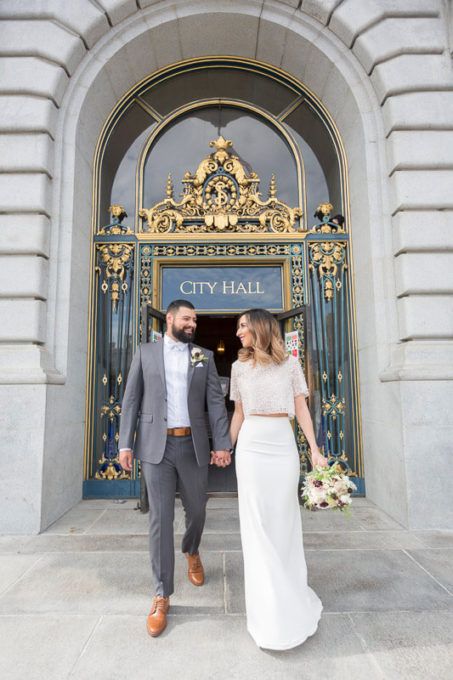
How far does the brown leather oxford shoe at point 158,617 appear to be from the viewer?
2771 mm

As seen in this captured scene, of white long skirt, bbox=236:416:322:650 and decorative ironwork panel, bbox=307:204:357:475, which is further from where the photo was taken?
decorative ironwork panel, bbox=307:204:357:475

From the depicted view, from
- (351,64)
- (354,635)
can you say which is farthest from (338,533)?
(351,64)

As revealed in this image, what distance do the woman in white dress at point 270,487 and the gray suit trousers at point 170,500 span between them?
0.51 meters

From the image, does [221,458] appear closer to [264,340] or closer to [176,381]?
[176,381]

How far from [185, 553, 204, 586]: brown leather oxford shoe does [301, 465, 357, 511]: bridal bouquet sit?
4.12 ft

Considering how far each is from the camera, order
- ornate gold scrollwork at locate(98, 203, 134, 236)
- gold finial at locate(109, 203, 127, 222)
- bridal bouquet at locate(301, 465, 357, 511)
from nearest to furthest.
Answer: bridal bouquet at locate(301, 465, 357, 511)
ornate gold scrollwork at locate(98, 203, 134, 236)
gold finial at locate(109, 203, 127, 222)

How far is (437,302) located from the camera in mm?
5270

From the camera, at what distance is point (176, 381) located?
3.35 metres

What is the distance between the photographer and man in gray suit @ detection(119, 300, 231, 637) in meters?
3.09

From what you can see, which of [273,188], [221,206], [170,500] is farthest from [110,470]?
[273,188]

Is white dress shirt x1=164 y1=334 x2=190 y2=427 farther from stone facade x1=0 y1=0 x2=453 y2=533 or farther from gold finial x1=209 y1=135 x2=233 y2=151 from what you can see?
gold finial x1=209 y1=135 x2=233 y2=151

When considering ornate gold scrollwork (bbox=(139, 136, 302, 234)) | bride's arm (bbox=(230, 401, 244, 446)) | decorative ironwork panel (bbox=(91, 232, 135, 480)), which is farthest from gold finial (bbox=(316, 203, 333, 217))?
bride's arm (bbox=(230, 401, 244, 446))

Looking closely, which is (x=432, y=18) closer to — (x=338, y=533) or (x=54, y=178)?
(x=54, y=178)

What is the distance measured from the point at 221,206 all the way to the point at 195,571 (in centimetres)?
547
